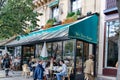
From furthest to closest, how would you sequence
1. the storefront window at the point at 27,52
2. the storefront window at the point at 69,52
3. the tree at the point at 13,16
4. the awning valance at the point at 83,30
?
1. the storefront window at the point at 27,52
2. the tree at the point at 13,16
3. the storefront window at the point at 69,52
4. the awning valance at the point at 83,30

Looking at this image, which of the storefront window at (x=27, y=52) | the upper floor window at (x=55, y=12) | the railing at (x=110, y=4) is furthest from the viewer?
the storefront window at (x=27, y=52)

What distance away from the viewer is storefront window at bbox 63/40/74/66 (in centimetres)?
1858

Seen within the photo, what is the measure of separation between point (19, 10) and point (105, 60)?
670 cm

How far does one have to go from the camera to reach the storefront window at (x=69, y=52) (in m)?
18.6

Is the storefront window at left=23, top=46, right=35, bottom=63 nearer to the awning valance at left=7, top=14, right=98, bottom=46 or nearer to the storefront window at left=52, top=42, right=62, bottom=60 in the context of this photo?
the storefront window at left=52, top=42, right=62, bottom=60

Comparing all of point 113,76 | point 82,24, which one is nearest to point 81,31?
point 82,24

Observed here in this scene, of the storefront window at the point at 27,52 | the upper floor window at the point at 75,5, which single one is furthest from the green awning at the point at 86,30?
the storefront window at the point at 27,52

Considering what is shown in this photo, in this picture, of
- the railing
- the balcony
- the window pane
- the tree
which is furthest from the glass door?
the window pane

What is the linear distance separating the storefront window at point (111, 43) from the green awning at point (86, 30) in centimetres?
87

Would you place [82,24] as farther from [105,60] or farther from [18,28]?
[18,28]

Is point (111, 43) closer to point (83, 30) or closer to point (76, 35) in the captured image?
point (83, 30)

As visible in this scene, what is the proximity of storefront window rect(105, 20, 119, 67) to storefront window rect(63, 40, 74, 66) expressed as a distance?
2.50 m

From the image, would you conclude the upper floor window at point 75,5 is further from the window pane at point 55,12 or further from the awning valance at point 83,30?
the awning valance at point 83,30

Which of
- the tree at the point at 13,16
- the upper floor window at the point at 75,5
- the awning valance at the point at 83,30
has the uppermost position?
the upper floor window at the point at 75,5
